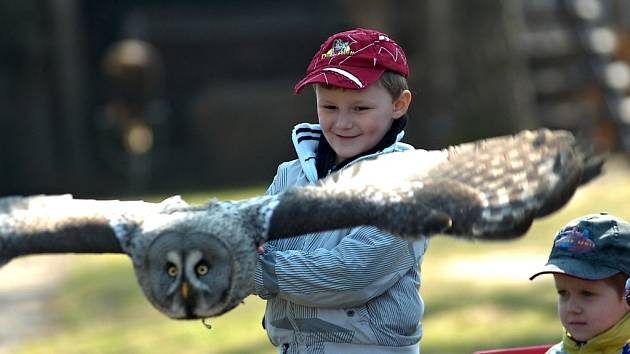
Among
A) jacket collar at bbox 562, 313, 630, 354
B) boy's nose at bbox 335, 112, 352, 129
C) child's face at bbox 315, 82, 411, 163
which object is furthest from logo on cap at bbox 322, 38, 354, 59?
jacket collar at bbox 562, 313, 630, 354

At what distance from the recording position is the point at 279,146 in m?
20.8

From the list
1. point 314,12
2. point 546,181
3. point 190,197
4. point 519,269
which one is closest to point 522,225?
point 546,181

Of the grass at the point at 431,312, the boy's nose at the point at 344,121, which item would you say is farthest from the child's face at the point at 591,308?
the grass at the point at 431,312

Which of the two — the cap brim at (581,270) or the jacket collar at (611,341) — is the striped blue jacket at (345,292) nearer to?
the cap brim at (581,270)

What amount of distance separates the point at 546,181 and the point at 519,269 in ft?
23.5

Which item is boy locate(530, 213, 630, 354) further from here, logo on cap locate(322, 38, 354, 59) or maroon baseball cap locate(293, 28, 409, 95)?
logo on cap locate(322, 38, 354, 59)

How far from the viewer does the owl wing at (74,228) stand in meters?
4.59

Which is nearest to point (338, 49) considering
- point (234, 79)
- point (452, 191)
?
point (452, 191)

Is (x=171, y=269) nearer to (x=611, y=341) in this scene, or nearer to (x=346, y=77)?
(x=346, y=77)

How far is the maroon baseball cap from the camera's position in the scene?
4.79 m

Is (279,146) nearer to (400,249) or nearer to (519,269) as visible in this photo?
(519,269)

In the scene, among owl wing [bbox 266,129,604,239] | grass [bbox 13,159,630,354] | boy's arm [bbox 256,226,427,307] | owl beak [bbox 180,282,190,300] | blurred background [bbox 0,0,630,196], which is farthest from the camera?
blurred background [bbox 0,0,630,196]

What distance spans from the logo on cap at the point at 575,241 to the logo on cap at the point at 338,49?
1029 mm

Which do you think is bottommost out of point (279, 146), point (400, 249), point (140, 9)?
point (279, 146)
